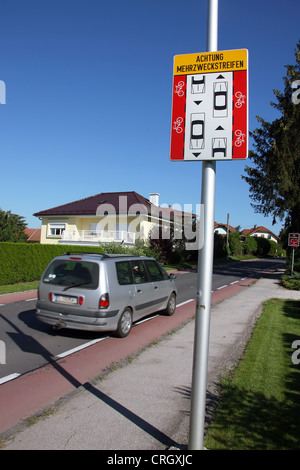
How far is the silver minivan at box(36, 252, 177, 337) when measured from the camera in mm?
6367

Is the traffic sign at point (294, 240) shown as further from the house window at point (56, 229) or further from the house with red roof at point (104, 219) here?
the house window at point (56, 229)

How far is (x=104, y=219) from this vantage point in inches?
1310

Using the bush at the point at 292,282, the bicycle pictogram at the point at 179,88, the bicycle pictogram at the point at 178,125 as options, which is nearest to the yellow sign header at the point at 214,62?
the bicycle pictogram at the point at 179,88

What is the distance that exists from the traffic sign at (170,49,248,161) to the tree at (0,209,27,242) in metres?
33.6

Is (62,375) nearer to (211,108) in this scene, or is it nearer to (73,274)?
(73,274)

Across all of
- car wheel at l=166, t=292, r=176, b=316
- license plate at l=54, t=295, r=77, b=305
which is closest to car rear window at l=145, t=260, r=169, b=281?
car wheel at l=166, t=292, r=176, b=316

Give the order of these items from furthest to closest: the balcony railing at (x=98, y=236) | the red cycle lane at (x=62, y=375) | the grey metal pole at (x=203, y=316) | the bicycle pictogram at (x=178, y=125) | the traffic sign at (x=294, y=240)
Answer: the balcony railing at (x=98, y=236), the traffic sign at (x=294, y=240), the red cycle lane at (x=62, y=375), the bicycle pictogram at (x=178, y=125), the grey metal pole at (x=203, y=316)

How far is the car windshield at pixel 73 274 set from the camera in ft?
21.5

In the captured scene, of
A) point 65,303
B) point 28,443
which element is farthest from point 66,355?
point 28,443

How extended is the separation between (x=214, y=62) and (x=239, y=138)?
74 cm

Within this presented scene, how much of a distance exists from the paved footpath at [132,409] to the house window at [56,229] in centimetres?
3084

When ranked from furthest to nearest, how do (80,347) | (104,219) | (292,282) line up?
(104,219)
(292,282)
(80,347)

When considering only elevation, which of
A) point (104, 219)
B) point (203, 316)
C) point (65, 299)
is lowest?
point (65, 299)

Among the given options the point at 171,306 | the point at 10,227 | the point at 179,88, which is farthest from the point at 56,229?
the point at 179,88
